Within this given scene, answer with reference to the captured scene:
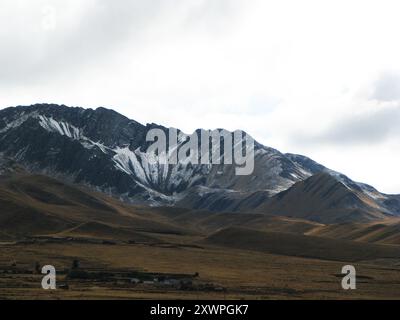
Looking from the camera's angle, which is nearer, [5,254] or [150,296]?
[150,296]

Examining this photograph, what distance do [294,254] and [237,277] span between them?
73.7 m

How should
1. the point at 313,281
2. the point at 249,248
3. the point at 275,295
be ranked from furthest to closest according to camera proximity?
the point at 249,248, the point at 313,281, the point at 275,295

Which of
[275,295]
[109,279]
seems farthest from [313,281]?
[109,279]

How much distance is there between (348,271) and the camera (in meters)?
133

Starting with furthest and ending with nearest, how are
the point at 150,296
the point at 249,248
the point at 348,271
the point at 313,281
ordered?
the point at 249,248, the point at 348,271, the point at 313,281, the point at 150,296
